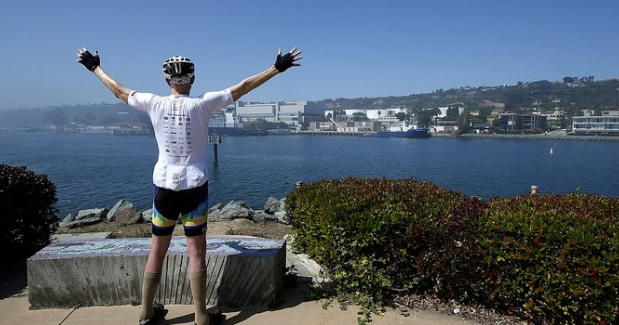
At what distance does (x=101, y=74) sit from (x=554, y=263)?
13.7 feet

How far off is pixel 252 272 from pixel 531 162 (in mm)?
60602

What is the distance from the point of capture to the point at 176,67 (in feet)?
11.0

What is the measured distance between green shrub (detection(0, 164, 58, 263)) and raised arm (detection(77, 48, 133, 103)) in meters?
2.53

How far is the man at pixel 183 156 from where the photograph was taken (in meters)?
3.34

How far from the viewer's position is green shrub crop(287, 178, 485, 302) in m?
3.93

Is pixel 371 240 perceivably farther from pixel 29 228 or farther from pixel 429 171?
pixel 429 171

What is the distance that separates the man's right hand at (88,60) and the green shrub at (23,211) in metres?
2.52

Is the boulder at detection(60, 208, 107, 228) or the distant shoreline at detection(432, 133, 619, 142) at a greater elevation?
the boulder at detection(60, 208, 107, 228)

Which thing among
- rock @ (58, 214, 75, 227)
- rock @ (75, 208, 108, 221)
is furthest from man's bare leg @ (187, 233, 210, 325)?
rock @ (75, 208, 108, 221)

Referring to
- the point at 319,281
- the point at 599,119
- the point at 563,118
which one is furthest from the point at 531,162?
the point at 563,118

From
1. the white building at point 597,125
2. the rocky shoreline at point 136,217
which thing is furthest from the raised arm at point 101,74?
the white building at point 597,125

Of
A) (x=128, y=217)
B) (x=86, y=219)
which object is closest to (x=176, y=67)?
(x=128, y=217)

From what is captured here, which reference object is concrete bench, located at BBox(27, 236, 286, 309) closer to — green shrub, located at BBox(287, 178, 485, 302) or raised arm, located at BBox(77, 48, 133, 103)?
green shrub, located at BBox(287, 178, 485, 302)

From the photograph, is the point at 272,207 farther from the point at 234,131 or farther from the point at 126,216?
the point at 234,131
